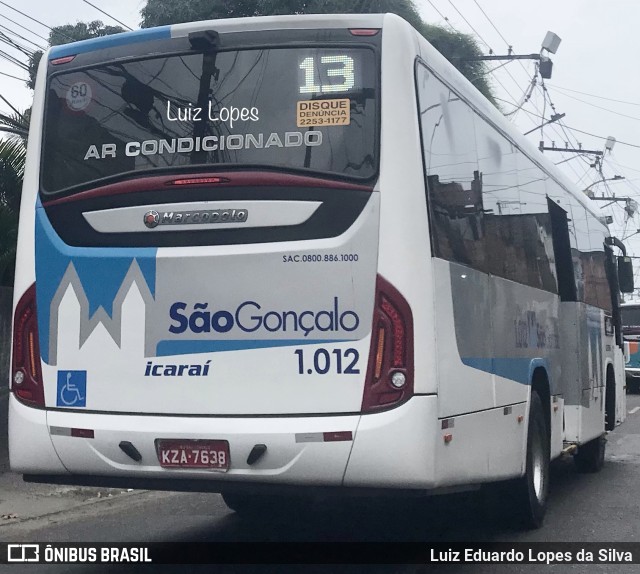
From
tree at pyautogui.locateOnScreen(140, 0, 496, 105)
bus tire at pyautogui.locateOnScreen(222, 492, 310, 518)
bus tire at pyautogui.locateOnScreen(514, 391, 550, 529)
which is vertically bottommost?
bus tire at pyautogui.locateOnScreen(222, 492, 310, 518)

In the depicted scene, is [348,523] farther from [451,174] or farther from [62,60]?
[62,60]

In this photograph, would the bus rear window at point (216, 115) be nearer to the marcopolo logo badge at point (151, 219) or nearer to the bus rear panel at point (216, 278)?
the bus rear panel at point (216, 278)

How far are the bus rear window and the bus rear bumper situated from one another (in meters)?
1.42

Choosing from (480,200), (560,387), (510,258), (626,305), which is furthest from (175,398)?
(626,305)

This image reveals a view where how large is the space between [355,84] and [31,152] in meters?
2.21

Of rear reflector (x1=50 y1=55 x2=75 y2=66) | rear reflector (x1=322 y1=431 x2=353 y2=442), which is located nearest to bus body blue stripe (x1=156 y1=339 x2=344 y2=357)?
rear reflector (x1=322 y1=431 x2=353 y2=442)

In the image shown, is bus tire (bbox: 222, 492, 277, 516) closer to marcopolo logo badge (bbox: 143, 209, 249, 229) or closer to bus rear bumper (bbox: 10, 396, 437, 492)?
bus rear bumper (bbox: 10, 396, 437, 492)

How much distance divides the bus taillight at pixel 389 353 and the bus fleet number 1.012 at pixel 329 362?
10 cm

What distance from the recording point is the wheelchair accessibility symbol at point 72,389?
6480 millimetres

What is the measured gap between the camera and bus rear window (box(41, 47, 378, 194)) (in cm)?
624

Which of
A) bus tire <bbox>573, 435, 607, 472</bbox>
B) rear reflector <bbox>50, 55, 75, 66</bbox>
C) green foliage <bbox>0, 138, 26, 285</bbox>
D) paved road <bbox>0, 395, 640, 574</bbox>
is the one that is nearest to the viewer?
rear reflector <bbox>50, 55, 75, 66</bbox>

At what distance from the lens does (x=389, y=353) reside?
600 centimetres

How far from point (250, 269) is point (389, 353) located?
3.09 ft

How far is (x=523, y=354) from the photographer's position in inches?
333
